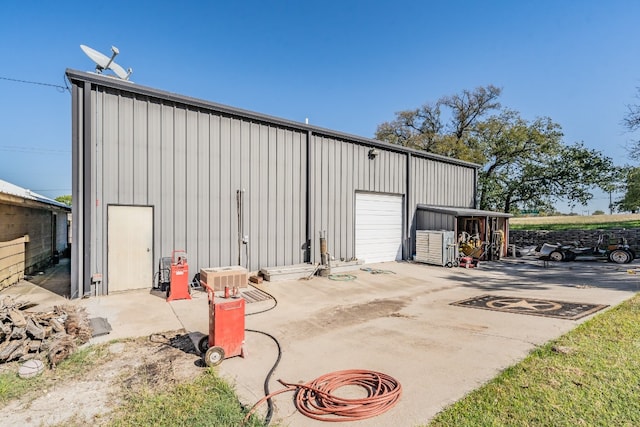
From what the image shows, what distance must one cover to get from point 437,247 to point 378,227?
233 cm

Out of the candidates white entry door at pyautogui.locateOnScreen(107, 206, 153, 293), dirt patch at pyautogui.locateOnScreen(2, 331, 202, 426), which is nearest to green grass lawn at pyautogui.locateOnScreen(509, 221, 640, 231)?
white entry door at pyautogui.locateOnScreen(107, 206, 153, 293)

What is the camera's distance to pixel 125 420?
2.44 m

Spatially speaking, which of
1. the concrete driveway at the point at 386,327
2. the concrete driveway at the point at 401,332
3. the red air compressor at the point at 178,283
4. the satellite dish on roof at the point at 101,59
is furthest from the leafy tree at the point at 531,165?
the satellite dish on roof at the point at 101,59

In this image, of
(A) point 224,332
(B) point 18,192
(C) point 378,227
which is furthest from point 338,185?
(B) point 18,192

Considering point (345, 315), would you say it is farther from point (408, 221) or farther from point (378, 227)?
point (408, 221)

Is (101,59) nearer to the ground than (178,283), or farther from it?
farther from it

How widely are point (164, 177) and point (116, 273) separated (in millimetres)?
2438

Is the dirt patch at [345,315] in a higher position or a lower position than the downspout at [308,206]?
lower

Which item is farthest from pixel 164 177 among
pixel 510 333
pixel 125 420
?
pixel 510 333

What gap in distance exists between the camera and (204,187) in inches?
313

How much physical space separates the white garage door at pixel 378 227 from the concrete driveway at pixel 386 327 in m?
2.78

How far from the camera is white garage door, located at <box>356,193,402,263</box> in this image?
11.5 m

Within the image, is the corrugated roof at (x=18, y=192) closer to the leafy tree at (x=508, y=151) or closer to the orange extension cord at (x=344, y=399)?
the orange extension cord at (x=344, y=399)

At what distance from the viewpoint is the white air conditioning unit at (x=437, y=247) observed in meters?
11.3
